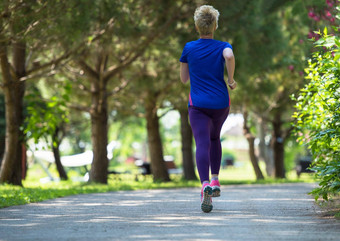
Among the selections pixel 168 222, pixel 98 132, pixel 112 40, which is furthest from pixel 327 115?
pixel 98 132

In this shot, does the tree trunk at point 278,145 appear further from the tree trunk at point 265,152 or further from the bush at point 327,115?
the bush at point 327,115

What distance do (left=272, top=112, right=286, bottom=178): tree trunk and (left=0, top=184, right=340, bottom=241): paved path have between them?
63.1 feet

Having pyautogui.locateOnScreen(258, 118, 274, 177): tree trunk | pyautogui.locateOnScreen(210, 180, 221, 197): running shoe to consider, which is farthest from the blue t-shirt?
pyautogui.locateOnScreen(258, 118, 274, 177): tree trunk

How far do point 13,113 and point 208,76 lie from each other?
8.04 meters

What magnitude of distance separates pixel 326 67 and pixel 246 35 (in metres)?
11.1

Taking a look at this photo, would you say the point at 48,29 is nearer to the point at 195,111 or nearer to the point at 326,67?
the point at 195,111

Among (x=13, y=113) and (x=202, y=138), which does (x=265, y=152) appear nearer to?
(x=13, y=113)

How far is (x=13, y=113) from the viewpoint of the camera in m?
13.2

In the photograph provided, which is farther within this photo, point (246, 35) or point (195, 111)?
point (246, 35)

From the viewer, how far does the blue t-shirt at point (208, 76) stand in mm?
5988

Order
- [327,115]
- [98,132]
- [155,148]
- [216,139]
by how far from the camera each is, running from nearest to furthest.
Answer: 1. [216,139]
2. [327,115]
3. [98,132]
4. [155,148]

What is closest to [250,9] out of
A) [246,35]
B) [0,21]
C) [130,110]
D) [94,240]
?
[246,35]

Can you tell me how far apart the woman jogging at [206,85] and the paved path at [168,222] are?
1.82ft

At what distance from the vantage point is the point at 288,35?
21.0m
